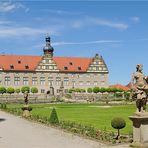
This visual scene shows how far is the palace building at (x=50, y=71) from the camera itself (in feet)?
272

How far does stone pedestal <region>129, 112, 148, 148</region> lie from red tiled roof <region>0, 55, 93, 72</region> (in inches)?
2745

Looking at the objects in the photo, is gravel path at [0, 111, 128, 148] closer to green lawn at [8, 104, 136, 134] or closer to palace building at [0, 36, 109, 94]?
green lawn at [8, 104, 136, 134]

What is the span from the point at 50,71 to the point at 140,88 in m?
71.6

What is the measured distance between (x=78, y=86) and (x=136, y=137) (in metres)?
72.8

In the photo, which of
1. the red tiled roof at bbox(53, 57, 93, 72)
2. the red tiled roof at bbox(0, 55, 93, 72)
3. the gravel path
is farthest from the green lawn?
the red tiled roof at bbox(53, 57, 93, 72)

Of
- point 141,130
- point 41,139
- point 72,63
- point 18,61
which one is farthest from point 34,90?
point 141,130

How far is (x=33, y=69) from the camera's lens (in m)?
84.1

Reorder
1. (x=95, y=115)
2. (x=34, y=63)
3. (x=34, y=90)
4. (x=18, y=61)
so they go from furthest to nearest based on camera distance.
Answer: (x=34, y=63)
(x=18, y=61)
(x=34, y=90)
(x=95, y=115)

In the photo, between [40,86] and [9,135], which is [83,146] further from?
[40,86]

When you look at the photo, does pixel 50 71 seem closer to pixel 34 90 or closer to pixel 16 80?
pixel 16 80

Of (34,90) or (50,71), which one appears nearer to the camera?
(34,90)

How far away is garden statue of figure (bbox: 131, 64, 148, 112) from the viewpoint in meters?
14.4

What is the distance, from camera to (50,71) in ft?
281

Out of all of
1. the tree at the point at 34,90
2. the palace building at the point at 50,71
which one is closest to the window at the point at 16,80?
the palace building at the point at 50,71
